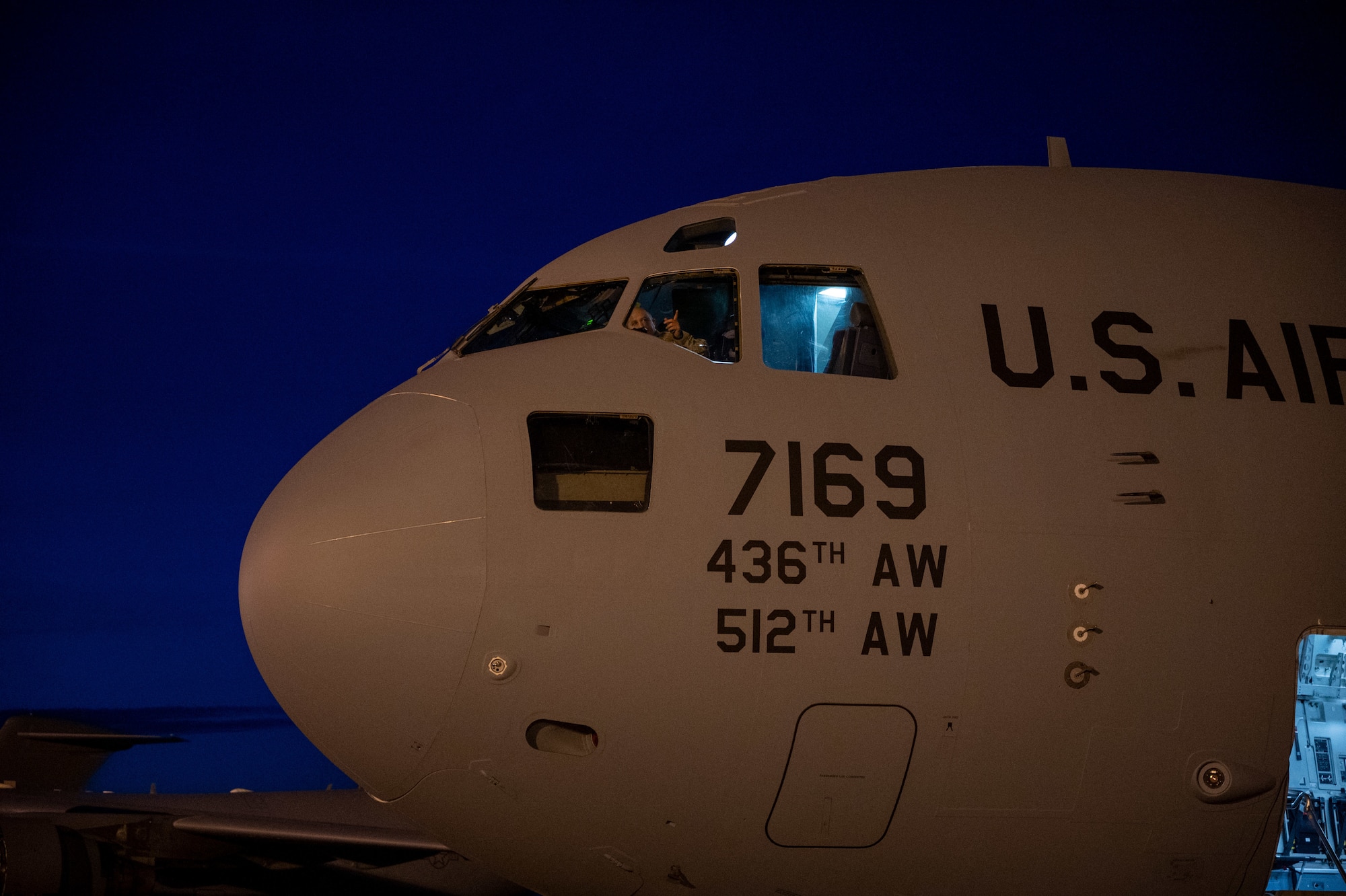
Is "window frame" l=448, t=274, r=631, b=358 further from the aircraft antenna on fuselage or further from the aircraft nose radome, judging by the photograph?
the aircraft antenna on fuselage

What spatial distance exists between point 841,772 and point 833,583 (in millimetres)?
956

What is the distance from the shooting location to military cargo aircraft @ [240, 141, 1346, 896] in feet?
17.6

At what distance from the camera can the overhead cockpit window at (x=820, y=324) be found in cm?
609

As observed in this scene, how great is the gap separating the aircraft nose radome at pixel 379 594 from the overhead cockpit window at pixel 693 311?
1229mm

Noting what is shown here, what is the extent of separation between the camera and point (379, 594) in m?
5.37

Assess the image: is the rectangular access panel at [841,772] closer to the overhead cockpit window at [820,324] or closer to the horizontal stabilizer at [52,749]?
the overhead cockpit window at [820,324]

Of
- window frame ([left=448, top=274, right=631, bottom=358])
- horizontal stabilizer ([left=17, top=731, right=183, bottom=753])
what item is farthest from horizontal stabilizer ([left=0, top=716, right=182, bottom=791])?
window frame ([left=448, top=274, right=631, bottom=358])

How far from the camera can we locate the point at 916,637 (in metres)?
5.53

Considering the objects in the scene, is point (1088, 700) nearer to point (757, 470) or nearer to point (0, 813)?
point (757, 470)

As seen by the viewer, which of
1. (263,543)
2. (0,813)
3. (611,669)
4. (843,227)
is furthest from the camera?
(0,813)

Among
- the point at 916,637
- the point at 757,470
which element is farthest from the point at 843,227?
the point at 916,637

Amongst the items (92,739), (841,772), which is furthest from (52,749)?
(841,772)

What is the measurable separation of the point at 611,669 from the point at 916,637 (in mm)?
1561

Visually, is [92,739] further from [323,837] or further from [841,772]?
[841,772]
